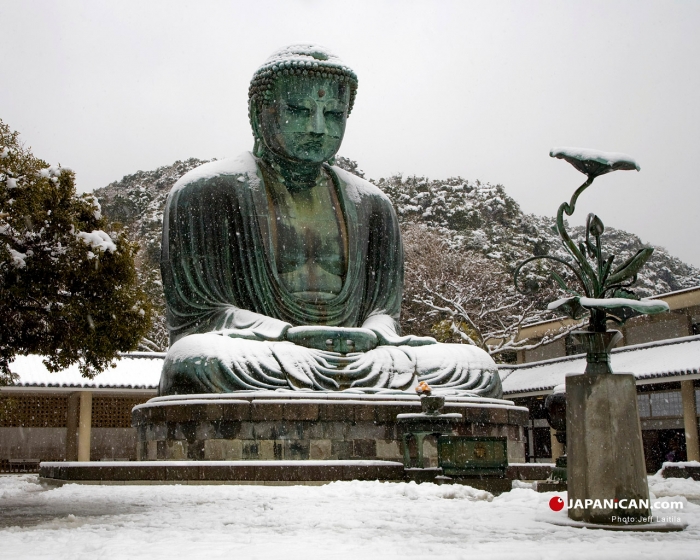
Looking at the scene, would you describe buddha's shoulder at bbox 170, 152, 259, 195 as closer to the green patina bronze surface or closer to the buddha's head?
the buddha's head

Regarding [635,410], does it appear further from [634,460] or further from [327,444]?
[327,444]

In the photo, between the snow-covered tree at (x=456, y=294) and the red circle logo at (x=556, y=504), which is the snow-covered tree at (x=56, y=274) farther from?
the snow-covered tree at (x=456, y=294)

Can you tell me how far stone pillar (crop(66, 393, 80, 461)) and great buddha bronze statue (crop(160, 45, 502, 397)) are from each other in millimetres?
8432

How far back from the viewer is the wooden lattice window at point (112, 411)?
56.3 feet

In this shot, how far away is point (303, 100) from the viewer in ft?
27.9

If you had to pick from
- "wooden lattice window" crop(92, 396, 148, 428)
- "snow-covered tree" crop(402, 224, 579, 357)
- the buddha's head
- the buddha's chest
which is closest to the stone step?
the buddha's chest

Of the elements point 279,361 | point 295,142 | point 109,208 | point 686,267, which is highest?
point 109,208

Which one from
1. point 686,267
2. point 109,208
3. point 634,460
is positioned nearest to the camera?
point 634,460

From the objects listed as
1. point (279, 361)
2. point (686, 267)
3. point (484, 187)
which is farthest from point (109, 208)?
point (279, 361)

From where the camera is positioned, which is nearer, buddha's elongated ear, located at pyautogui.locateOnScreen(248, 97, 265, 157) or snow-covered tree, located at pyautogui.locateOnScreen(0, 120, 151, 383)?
snow-covered tree, located at pyautogui.locateOnScreen(0, 120, 151, 383)

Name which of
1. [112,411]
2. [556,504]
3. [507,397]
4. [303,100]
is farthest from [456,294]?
[556,504]

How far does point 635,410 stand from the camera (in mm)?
3867

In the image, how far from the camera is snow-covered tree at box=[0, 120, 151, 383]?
17.7 feet

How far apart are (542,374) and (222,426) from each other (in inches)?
486
